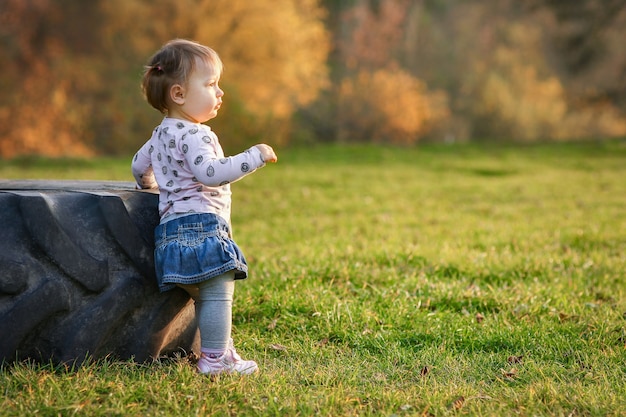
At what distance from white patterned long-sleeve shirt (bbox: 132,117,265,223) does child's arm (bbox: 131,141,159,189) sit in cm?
12

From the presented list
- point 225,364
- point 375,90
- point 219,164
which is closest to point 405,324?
point 225,364

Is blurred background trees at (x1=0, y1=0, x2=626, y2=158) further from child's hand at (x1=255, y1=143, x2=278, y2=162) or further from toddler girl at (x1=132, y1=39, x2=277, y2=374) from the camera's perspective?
child's hand at (x1=255, y1=143, x2=278, y2=162)

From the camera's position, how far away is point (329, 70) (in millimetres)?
29484

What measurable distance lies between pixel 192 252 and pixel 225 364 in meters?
0.62

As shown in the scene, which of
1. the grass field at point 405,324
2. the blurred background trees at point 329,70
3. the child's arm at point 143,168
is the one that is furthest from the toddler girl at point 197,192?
the blurred background trees at point 329,70

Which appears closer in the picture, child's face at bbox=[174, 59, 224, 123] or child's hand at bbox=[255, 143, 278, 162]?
child's hand at bbox=[255, 143, 278, 162]

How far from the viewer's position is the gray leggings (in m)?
3.63

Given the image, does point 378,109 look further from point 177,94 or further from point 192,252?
point 192,252

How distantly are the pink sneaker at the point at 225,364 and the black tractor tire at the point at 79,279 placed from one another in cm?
26

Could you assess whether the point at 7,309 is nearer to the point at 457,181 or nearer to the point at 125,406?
the point at 125,406

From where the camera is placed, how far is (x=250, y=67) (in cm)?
2408

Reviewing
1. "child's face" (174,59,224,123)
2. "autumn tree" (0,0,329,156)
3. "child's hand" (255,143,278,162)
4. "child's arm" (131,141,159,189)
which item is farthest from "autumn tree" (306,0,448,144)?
"child's hand" (255,143,278,162)

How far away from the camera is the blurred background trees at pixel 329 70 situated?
23047 millimetres

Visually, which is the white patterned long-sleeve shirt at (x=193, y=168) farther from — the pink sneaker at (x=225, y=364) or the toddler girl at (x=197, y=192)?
the pink sneaker at (x=225, y=364)
